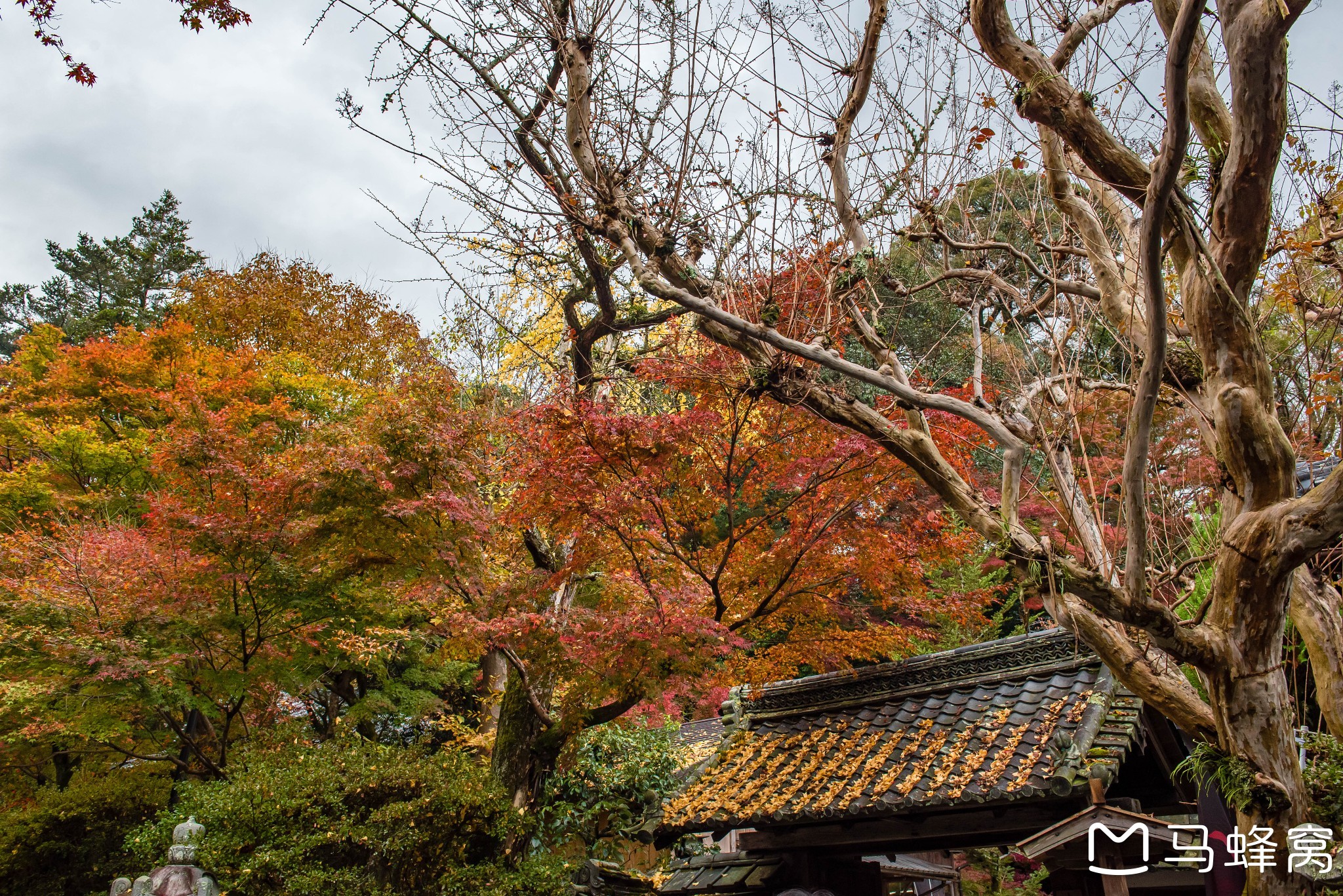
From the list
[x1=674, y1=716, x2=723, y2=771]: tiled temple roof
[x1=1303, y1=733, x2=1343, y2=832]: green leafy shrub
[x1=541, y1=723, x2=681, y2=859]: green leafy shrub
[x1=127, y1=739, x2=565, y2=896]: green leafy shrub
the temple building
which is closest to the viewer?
[x1=1303, y1=733, x2=1343, y2=832]: green leafy shrub

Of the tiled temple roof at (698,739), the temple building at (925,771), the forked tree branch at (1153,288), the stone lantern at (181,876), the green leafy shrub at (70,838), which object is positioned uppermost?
the forked tree branch at (1153,288)

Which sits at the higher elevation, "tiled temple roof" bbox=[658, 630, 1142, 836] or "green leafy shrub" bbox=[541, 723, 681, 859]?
"tiled temple roof" bbox=[658, 630, 1142, 836]

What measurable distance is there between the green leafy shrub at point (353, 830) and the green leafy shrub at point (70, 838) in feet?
12.8

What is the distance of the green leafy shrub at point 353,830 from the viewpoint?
6914mm

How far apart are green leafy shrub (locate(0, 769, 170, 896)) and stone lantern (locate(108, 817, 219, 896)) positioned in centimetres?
531

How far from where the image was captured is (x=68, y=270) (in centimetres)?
2452

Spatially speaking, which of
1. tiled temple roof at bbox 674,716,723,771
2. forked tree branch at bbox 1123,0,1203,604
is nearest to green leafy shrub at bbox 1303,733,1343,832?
forked tree branch at bbox 1123,0,1203,604

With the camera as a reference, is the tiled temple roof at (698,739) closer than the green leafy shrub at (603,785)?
No

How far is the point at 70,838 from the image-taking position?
11.1 meters

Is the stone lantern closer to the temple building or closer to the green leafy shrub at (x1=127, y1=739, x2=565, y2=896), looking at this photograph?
the green leafy shrub at (x1=127, y1=739, x2=565, y2=896)

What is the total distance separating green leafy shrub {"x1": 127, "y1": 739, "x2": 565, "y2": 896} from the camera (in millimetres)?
6914

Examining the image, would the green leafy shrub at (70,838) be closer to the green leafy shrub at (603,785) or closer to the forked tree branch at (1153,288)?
the green leafy shrub at (603,785)

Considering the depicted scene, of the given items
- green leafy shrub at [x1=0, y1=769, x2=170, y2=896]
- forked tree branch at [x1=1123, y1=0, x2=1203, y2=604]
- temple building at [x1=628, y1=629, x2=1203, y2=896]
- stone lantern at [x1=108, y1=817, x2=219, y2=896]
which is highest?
forked tree branch at [x1=1123, y1=0, x2=1203, y2=604]

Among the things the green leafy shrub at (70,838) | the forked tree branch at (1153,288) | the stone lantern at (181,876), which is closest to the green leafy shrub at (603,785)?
the stone lantern at (181,876)
